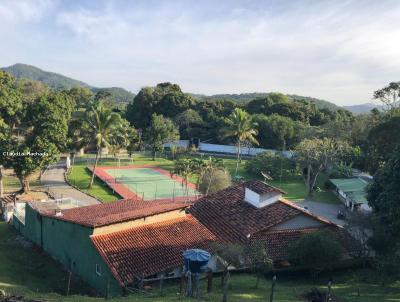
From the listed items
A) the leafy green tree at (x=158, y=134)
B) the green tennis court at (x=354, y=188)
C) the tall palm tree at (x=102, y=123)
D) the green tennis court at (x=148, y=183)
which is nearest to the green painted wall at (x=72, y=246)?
the green tennis court at (x=148, y=183)

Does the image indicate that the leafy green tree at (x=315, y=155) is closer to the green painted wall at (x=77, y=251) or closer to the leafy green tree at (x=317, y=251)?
the leafy green tree at (x=317, y=251)

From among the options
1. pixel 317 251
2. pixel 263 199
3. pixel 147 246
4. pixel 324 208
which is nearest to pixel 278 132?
pixel 324 208

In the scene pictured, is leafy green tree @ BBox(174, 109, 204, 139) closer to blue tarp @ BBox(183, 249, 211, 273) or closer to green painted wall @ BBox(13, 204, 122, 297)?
green painted wall @ BBox(13, 204, 122, 297)

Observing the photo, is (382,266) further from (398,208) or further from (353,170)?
(353,170)

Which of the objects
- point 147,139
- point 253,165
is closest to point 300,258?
point 253,165

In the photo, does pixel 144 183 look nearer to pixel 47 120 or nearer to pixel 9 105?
pixel 47 120

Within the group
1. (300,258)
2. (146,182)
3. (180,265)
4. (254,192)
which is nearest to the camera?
(180,265)

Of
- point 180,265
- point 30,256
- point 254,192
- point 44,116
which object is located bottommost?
point 30,256
